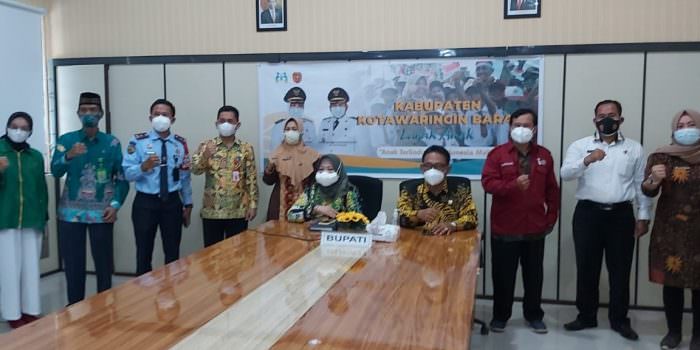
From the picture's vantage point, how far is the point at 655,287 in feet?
14.4

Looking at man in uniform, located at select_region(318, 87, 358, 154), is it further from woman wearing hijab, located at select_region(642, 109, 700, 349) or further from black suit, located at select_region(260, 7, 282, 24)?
woman wearing hijab, located at select_region(642, 109, 700, 349)

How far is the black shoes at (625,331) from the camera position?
146 inches

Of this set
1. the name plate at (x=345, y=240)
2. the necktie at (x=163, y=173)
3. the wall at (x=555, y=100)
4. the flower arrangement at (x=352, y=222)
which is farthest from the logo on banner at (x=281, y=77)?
the name plate at (x=345, y=240)

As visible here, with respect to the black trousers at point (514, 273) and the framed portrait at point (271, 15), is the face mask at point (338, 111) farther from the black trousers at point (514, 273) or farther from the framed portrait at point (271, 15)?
the black trousers at point (514, 273)

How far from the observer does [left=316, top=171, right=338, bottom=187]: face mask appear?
3.60 m

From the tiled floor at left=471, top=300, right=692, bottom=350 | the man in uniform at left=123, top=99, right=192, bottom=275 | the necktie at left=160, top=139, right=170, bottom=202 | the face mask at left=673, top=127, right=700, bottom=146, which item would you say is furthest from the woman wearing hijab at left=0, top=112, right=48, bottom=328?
the face mask at left=673, top=127, right=700, bottom=146

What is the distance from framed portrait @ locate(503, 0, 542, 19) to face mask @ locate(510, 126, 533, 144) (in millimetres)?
1400

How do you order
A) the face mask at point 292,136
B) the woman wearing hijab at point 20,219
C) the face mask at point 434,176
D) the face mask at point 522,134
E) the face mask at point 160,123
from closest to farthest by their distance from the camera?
the face mask at point 434,176 < the face mask at point 522,134 < the woman wearing hijab at point 20,219 < the face mask at point 160,123 < the face mask at point 292,136

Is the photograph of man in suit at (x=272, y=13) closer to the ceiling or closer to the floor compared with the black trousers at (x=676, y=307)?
closer to the ceiling

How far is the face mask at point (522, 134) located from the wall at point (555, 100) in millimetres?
1067

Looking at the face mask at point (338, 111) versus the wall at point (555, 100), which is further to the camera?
the face mask at point (338, 111)

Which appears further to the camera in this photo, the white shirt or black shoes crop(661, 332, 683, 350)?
the white shirt

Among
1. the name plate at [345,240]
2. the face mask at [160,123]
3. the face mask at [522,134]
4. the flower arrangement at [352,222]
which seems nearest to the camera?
the name plate at [345,240]

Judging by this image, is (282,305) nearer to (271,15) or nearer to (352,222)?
(352,222)
